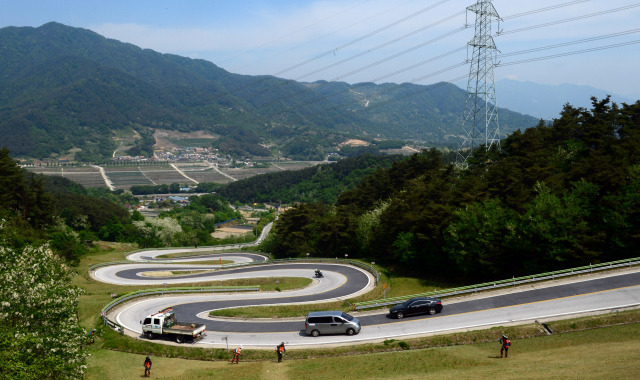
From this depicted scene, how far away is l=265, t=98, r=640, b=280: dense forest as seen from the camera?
4147 cm

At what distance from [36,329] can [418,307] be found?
24830 mm

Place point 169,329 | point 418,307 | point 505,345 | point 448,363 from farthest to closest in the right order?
point 418,307 → point 169,329 → point 505,345 → point 448,363

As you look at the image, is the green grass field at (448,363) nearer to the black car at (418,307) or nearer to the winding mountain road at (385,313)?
the winding mountain road at (385,313)

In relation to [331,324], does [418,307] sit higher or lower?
higher

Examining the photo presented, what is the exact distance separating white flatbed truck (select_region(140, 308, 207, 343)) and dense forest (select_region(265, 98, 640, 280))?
26.5 metres

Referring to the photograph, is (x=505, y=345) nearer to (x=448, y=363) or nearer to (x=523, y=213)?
(x=448, y=363)

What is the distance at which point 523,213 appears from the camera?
151 feet

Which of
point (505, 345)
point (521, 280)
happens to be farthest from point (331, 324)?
point (521, 280)

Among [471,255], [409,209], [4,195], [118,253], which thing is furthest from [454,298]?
[118,253]

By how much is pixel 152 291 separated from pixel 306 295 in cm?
1550

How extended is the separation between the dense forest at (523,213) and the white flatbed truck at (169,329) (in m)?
26.5

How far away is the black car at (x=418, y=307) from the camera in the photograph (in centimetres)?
3447

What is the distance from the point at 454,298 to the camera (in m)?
37.2

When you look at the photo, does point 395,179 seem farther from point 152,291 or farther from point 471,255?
point 152,291
